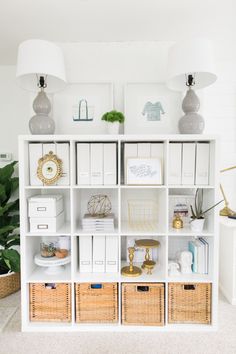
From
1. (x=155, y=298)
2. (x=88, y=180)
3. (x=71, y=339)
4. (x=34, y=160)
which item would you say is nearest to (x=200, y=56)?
(x=88, y=180)

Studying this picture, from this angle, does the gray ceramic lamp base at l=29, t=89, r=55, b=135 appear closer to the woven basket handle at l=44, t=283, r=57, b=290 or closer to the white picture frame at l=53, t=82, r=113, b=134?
the white picture frame at l=53, t=82, r=113, b=134

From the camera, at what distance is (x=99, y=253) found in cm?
212

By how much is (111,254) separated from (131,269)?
7.9 inches

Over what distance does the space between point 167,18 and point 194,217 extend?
152cm

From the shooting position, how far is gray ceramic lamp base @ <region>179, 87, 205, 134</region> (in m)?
2.05

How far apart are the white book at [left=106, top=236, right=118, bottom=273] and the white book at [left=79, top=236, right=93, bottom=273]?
0.43 feet

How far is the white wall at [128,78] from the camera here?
2.37m

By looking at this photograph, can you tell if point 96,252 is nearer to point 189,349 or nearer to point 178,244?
point 178,244

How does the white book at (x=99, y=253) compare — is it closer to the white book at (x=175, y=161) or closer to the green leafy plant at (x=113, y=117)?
the white book at (x=175, y=161)

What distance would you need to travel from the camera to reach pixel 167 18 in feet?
6.80

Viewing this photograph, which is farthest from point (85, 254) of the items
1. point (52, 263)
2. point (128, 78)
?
point (128, 78)

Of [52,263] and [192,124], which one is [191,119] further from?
[52,263]

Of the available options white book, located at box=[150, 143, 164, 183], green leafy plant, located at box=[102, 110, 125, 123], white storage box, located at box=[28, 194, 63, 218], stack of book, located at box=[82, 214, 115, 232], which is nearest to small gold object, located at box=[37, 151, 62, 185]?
white storage box, located at box=[28, 194, 63, 218]

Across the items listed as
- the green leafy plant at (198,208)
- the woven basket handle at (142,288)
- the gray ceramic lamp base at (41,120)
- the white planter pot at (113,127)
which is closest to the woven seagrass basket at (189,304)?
the woven basket handle at (142,288)
